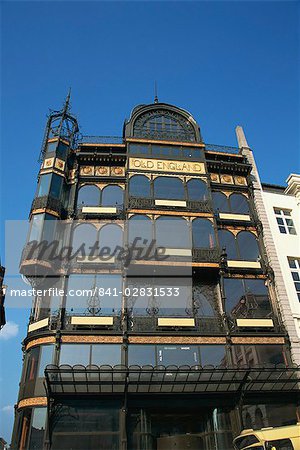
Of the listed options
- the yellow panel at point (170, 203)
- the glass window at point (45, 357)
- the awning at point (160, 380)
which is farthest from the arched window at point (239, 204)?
the glass window at point (45, 357)

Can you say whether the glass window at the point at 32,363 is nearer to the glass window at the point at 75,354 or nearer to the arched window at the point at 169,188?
the glass window at the point at 75,354

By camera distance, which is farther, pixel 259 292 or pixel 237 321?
pixel 259 292

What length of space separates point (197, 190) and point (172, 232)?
4463 mm

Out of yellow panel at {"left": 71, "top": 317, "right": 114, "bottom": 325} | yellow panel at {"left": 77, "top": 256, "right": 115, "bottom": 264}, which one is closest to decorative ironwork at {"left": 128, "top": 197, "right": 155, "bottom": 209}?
yellow panel at {"left": 77, "top": 256, "right": 115, "bottom": 264}

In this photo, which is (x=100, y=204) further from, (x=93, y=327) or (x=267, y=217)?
(x=267, y=217)

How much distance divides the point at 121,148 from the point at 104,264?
33.4ft

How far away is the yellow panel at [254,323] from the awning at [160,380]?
2834mm

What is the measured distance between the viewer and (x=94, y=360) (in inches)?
813

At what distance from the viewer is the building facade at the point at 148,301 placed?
19.4 meters

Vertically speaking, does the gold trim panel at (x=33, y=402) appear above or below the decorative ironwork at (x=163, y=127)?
below

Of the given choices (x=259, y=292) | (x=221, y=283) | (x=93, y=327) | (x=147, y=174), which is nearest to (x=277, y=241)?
(x=259, y=292)

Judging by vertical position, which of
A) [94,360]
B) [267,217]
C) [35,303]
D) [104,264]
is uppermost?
[267,217]

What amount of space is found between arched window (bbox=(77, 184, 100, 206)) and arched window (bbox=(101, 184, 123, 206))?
0.51 m

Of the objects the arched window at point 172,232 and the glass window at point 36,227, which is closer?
the glass window at point 36,227
